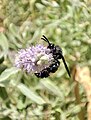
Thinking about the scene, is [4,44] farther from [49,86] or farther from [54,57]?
[54,57]

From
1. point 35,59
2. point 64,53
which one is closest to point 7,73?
point 35,59

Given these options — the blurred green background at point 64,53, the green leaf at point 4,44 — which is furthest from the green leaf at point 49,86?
the green leaf at point 4,44

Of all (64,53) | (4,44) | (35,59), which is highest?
(35,59)

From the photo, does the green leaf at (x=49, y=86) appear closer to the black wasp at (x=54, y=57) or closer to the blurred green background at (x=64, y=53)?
the blurred green background at (x=64, y=53)

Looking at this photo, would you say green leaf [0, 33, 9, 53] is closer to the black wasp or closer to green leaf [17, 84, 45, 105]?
green leaf [17, 84, 45, 105]

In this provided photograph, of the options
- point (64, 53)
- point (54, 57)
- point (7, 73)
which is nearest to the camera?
point (54, 57)

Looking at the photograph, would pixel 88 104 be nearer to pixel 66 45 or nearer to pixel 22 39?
pixel 66 45

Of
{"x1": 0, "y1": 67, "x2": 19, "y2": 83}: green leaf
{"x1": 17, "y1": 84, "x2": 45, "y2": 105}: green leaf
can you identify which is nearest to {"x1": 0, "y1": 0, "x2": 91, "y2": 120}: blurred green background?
{"x1": 17, "y1": 84, "x2": 45, "y2": 105}: green leaf

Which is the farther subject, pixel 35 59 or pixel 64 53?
pixel 64 53
